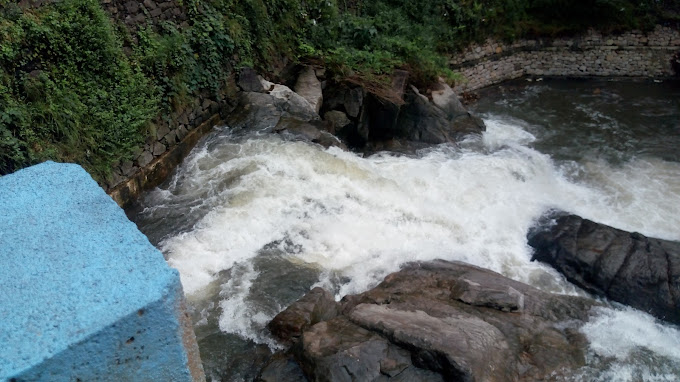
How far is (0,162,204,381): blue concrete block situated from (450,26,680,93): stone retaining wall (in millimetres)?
11173

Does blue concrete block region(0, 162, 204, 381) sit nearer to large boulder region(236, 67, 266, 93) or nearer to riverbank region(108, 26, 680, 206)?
large boulder region(236, 67, 266, 93)

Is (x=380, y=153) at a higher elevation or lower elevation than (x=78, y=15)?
lower

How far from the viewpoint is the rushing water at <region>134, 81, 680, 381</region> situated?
4.61m

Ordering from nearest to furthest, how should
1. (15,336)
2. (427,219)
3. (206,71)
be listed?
(15,336)
(427,219)
(206,71)

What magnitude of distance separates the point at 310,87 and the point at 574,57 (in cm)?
808

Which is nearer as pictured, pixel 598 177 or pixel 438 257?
pixel 438 257

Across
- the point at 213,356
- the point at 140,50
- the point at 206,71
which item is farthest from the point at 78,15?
the point at 213,356

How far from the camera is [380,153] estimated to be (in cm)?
815

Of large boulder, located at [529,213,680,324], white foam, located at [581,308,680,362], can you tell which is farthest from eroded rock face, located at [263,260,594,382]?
large boulder, located at [529,213,680,324]

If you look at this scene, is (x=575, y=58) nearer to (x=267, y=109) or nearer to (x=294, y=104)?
(x=294, y=104)

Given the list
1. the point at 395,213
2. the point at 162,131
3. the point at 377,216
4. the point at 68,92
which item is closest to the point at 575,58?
the point at 395,213

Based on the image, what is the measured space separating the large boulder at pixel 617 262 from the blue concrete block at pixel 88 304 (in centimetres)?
489

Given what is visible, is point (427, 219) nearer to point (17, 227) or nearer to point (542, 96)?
point (17, 227)

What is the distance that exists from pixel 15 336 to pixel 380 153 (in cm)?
686
